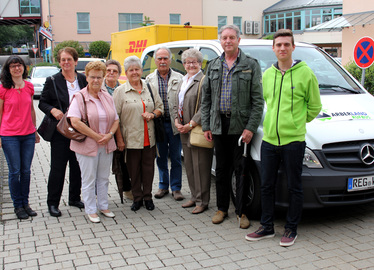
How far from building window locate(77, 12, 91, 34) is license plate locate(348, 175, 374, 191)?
124 feet

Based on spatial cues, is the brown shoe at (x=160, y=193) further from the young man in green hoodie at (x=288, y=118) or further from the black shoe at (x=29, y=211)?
the young man in green hoodie at (x=288, y=118)

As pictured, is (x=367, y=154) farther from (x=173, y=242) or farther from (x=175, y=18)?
(x=175, y=18)

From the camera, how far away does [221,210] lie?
482 cm

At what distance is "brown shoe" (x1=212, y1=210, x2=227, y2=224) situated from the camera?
185 inches

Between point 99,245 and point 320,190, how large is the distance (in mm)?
2253

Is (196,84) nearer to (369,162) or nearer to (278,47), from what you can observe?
(278,47)

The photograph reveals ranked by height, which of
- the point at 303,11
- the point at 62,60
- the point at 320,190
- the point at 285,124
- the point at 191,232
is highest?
the point at 303,11

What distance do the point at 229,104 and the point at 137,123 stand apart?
47.1 inches

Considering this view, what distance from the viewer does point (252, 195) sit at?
15.2ft

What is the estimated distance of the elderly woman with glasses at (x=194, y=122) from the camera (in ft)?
16.3

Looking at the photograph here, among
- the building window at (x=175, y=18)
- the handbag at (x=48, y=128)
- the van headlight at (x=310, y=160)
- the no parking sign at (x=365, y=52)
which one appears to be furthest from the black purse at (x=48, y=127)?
the building window at (x=175, y=18)

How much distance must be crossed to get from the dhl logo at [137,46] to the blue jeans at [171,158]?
5157 mm

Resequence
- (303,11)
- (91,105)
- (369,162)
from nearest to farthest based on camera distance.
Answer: (369,162) → (91,105) → (303,11)

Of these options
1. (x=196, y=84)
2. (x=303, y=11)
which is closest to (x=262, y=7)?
(x=303, y=11)
